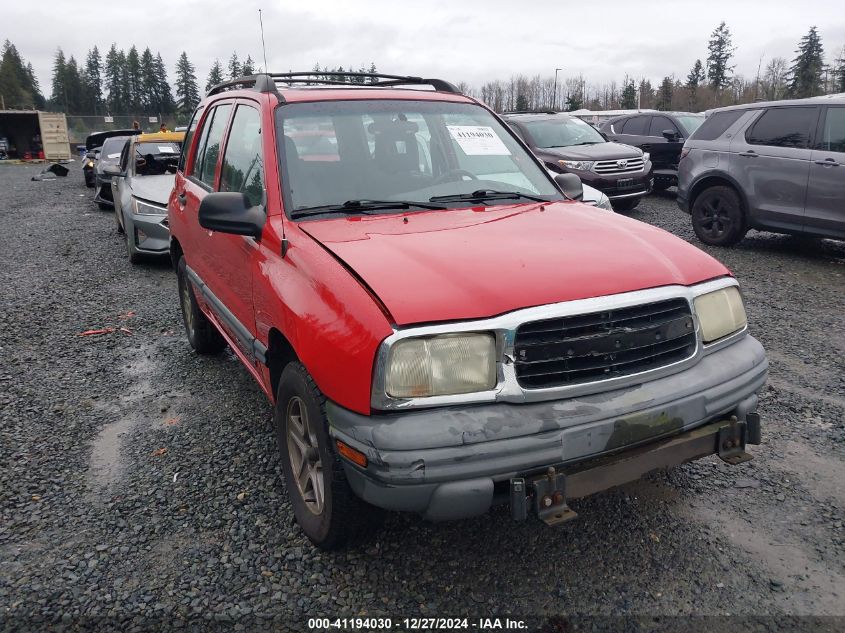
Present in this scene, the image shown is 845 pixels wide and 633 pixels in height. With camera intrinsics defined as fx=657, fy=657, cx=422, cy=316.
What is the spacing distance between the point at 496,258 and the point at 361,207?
33.9 inches

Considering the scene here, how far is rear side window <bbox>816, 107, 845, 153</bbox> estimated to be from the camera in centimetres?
729

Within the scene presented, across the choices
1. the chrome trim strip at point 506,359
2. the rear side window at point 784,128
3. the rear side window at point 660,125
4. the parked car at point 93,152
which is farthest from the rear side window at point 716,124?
the parked car at point 93,152

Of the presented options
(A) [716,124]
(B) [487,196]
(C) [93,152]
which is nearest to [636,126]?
(A) [716,124]

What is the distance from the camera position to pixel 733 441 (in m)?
2.60

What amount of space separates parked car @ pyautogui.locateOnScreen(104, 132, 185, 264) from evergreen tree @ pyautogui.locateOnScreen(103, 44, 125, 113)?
112511 millimetres

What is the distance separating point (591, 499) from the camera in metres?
3.13

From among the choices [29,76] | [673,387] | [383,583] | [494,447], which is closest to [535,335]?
[494,447]

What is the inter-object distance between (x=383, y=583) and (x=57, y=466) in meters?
2.10

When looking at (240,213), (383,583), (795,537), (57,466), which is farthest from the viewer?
(57,466)

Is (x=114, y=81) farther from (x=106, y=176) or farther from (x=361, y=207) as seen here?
(x=361, y=207)

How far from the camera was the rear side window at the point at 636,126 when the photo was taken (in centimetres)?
1452

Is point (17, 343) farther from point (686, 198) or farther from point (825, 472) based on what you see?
point (686, 198)

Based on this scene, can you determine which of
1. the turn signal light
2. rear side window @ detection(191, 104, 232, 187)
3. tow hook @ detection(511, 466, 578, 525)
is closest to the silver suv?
rear side window @ detection(191, 104, 232, 187)

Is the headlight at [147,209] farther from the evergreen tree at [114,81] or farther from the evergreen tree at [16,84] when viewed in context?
the evergreen tree at [114,81]
